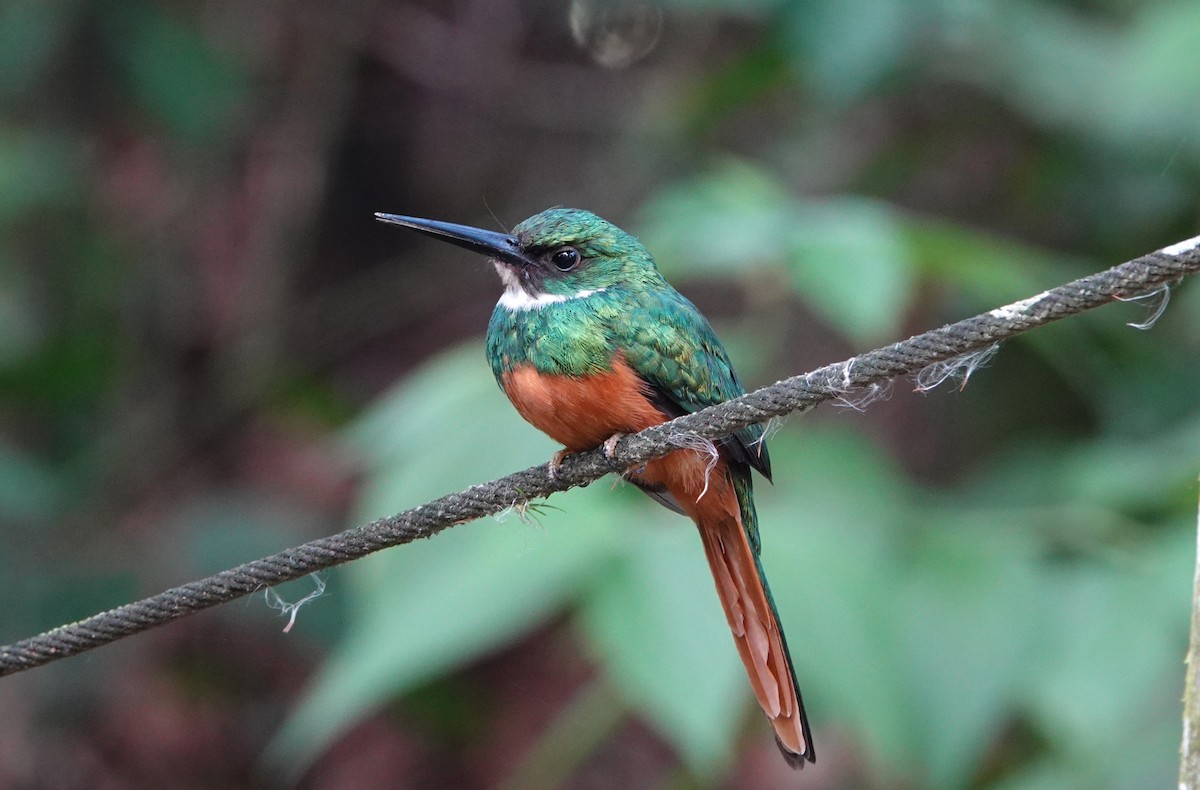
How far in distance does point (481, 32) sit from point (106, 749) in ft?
9.15

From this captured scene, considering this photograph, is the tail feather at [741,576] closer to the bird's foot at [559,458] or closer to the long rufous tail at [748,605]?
the long rufous tail at [748,605]

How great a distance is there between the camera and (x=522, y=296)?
2.10 m

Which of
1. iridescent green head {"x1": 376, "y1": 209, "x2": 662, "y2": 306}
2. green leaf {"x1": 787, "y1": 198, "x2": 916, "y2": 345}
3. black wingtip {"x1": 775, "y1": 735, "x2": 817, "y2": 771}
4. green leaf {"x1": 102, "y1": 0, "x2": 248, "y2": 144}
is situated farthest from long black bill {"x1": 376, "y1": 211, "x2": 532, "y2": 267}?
green leaf {"x1": 102, "y1": 0, "x2": 248, "y2": 144}

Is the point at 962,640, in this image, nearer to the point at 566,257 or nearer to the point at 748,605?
the point at 748,605

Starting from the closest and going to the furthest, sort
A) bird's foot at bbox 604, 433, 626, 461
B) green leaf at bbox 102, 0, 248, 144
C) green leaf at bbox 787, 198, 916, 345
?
bird's foot at bbox 604, 433, 626, 461
green leaf at bbox 787, 198, 916, 345
green leaf at bbox 102, 0, 248, 144

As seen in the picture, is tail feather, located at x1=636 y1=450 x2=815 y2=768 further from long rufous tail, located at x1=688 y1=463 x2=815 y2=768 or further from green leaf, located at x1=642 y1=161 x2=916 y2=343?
green leaf, located at x1=642 y1=161 x2=916 y2=343

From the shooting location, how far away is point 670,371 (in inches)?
78.7

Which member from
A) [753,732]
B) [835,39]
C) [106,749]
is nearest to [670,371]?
[753,732]

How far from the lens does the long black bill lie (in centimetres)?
200

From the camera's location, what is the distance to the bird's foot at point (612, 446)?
1.84 metres

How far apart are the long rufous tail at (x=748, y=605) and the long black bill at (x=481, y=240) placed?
457 millimetres

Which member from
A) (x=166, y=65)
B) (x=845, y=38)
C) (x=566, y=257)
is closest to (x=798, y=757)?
(x=566, y=257)

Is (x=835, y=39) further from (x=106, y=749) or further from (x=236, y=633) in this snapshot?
(x=106, y=749)

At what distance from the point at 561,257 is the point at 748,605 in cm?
60
